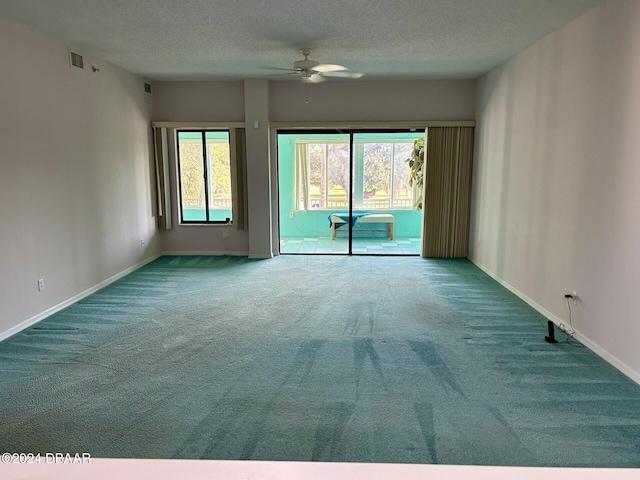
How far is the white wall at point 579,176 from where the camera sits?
2967mm

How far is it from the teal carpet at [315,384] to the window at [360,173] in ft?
16.3

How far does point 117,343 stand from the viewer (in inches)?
138

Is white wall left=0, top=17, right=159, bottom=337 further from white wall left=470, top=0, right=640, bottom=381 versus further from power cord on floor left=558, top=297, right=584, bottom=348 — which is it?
white wall left=470, top=0, right=640, bottom=381

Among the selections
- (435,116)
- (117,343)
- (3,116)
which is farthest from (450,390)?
(435,116)

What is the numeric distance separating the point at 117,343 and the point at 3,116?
6.98 feet

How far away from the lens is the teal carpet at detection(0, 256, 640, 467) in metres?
2.21

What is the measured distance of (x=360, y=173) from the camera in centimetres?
948

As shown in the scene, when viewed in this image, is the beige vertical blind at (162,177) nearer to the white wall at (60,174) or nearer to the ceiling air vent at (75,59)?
the white wall at (60,174)

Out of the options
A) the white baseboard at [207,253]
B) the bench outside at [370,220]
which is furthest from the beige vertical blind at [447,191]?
the white baseboard at [207,253]

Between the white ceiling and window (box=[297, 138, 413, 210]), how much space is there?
12.2 feet

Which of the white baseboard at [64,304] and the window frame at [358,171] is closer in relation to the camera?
the white baseboard at [64,304]

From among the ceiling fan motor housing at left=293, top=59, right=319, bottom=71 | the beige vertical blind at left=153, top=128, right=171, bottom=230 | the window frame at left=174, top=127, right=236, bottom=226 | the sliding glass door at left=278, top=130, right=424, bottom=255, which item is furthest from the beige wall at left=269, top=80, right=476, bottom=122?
the sliding glass door at left=278, top=130, right=424, bottom=255

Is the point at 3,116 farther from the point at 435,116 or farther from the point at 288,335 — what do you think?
the point at 435,116

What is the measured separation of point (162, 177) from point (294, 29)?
11.9ft
